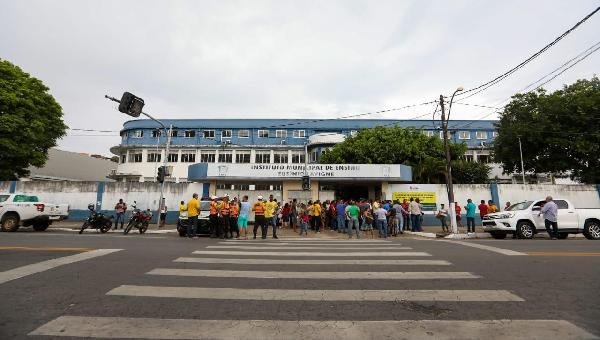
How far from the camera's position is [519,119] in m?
34.8

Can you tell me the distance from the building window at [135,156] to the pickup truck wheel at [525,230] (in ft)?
150

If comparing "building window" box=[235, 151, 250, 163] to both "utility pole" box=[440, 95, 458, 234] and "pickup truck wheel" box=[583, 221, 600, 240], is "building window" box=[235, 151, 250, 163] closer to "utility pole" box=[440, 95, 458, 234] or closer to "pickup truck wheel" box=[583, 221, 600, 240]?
"utility pole" box=[440, 95, 458, 234]

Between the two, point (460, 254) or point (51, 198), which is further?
point (51, 198)

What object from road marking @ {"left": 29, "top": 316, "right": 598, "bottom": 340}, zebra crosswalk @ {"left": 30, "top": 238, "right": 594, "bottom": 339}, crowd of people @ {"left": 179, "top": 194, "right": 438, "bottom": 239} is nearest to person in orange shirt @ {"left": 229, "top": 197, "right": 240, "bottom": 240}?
crowd of people @ {"left": 179, "top": 194, "right": 438, "bottom": 239}

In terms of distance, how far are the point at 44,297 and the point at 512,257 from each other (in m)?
8.75

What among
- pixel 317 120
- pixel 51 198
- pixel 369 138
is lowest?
pixel 51 198

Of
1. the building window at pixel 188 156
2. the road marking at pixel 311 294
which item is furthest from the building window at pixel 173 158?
the road marking at pixel 311 294

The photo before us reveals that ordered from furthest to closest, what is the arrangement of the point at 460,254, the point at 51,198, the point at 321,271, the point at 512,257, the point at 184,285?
the point at 51,198 < the point at 460,254 < the point at 512,257 < the point at 321,271 < the point at 184,285

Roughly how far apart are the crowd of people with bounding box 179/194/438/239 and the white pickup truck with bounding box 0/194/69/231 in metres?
6.32

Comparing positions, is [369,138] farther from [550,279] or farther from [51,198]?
[550,279]

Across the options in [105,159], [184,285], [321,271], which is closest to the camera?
[184,285]

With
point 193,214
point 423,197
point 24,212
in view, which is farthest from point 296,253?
point 423,197

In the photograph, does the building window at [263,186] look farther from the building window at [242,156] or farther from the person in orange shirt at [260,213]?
the building window at [242,156]

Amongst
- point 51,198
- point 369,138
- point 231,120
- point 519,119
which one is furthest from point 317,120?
point 51,198
